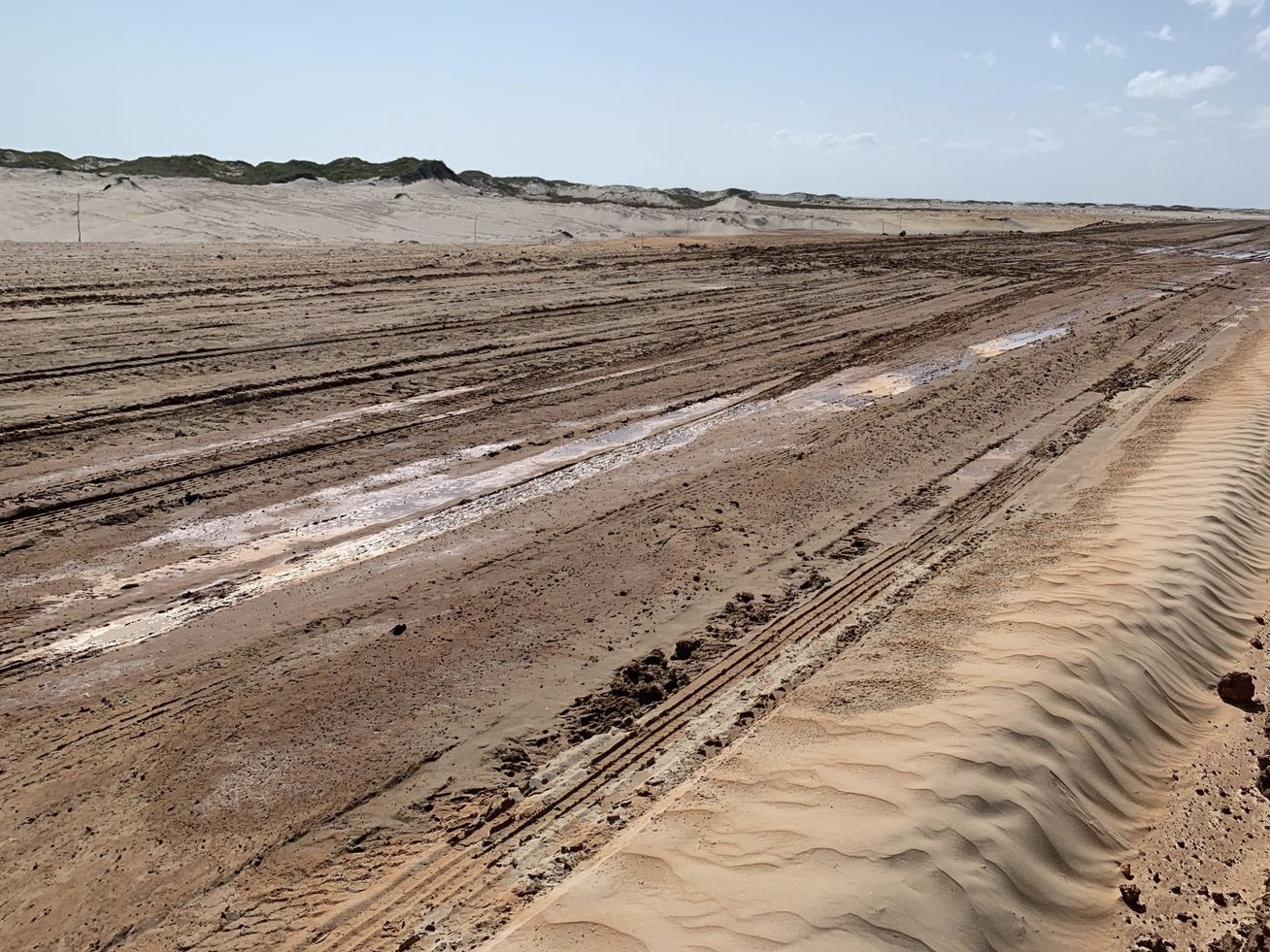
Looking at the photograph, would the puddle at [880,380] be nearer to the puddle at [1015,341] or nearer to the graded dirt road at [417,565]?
the puddle at [1015,341]

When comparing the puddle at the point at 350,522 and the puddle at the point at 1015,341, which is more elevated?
the puddle at the point at 1015,341

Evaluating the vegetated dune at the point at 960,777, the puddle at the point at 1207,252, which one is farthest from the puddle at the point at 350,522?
the puddle at the point at 1207,252

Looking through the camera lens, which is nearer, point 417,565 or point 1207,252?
point 417,565

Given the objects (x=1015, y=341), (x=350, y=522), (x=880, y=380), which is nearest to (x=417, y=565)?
(x=350, y=522)

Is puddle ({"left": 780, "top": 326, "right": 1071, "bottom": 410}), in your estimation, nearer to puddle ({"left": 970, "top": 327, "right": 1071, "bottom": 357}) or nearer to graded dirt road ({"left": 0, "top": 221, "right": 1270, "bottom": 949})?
puddle ({"left": 970, "top": 327, "right": 1071, "bottom": 357})

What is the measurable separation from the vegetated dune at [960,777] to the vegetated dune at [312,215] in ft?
95.6

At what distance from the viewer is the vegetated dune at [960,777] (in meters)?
3.33

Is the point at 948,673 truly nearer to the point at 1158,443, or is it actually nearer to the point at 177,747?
the point at 177,747

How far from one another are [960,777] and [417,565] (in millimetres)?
4252

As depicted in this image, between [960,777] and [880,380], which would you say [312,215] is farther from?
[960,777]

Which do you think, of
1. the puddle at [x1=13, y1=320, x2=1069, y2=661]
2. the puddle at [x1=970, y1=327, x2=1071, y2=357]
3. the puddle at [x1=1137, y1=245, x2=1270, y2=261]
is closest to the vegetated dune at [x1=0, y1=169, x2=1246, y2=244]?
the puddle at [x1=1137, y1=245, x2=1270, y2=261]

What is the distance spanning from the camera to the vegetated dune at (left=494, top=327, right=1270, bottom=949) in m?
3.33

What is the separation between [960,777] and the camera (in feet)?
13.3

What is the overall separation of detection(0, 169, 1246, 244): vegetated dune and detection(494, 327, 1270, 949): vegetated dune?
2914cm
